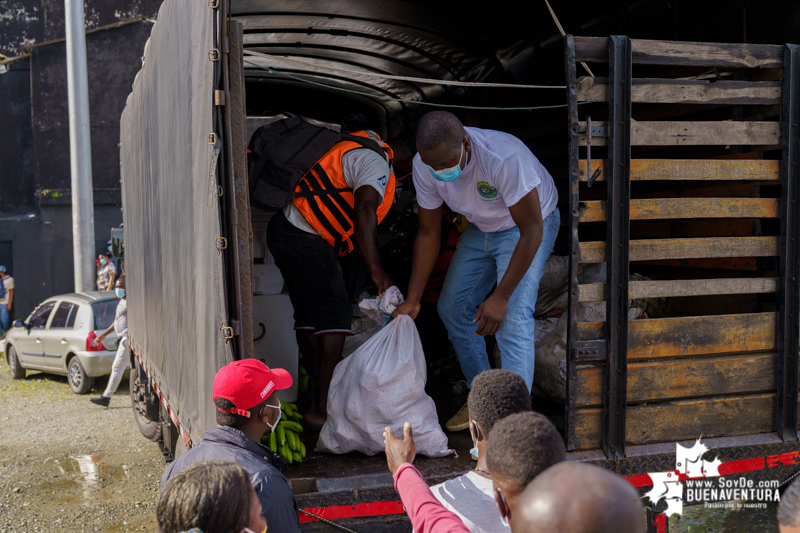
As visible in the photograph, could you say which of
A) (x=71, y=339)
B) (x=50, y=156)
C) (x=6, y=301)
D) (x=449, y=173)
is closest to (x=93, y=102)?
(x=50, y=156)

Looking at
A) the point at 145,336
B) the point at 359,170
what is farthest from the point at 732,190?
the point at 145,336

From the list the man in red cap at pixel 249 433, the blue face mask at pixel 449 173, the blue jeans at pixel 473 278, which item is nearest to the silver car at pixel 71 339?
the blue jeans at pixel 473 278

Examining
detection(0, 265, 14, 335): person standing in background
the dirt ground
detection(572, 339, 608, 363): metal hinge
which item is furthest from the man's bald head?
detection(0, 265, 14, 335): person standing in background

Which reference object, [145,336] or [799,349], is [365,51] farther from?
[799,349]

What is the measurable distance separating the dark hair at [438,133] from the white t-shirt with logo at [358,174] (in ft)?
1.89

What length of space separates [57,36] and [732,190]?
1827 centimetres

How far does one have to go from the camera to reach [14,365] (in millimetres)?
10250

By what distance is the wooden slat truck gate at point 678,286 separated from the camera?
9.49ft

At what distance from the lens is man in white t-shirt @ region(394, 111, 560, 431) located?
3.17m

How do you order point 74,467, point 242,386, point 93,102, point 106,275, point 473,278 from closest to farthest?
point 242,386 < point 473,278 < point 74,467 < point 106,275 < point 93,102

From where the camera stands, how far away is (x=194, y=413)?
2.99m

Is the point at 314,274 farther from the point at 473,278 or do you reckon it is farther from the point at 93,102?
the point at 93,102

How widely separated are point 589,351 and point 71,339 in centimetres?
807

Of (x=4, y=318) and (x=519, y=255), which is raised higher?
(x=519, y=255)
